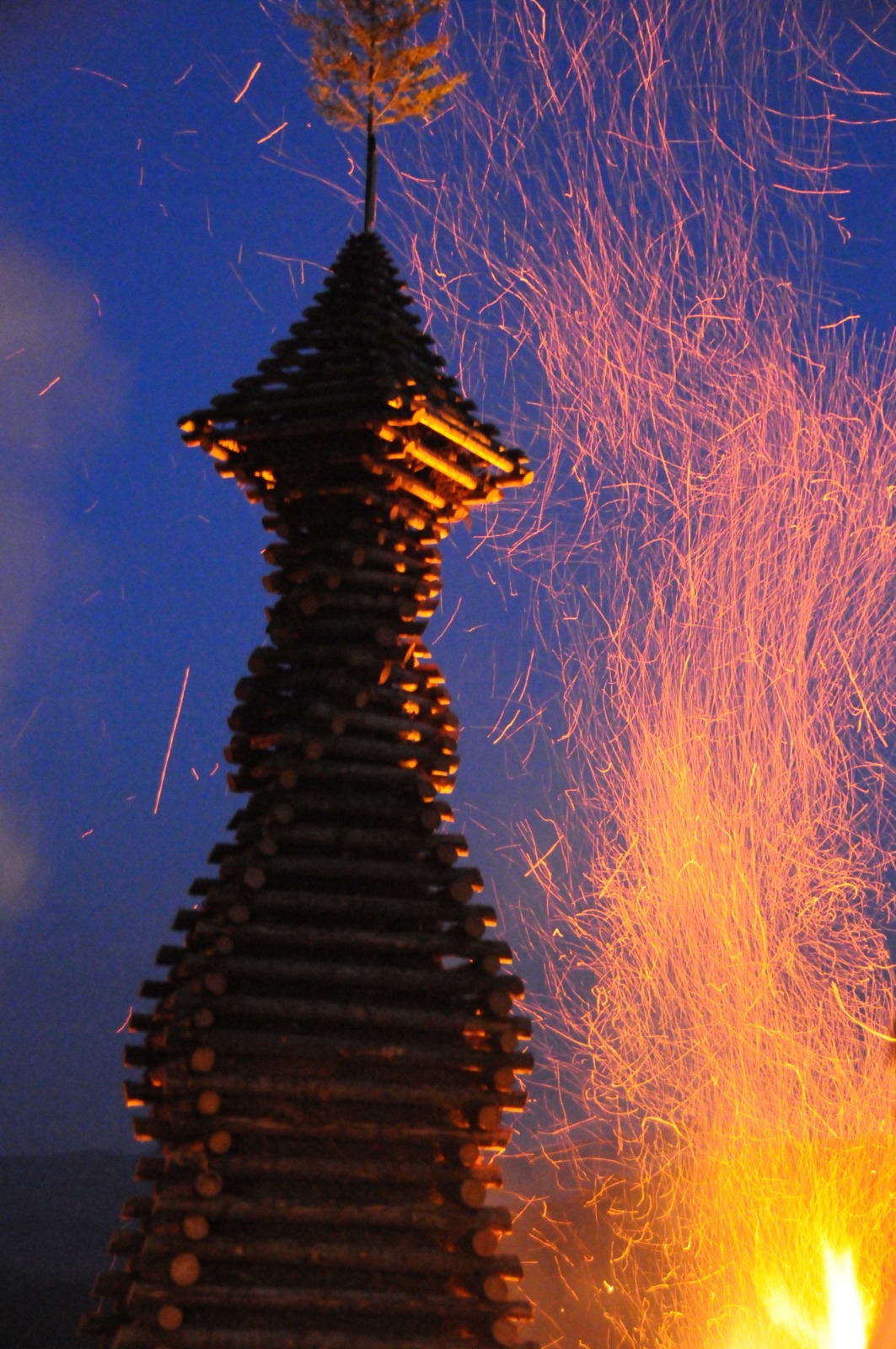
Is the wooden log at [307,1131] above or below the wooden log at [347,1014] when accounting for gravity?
below

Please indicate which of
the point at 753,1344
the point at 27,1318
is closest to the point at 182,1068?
the point at 753,1344

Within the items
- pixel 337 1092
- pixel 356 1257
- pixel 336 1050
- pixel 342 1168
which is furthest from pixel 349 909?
pixel 356 1257

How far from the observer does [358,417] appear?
11.1 meters

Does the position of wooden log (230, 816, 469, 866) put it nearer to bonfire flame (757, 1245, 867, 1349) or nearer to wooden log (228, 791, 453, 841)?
wooden log (228, 791, 453, 841)

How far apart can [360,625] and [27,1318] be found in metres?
21.0

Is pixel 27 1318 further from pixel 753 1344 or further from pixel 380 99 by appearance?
pixel 380 99

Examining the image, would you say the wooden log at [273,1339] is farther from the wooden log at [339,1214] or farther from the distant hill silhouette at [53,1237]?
the distant hill silhouette at [53,1237]

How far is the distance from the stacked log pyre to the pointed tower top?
0.02 metres

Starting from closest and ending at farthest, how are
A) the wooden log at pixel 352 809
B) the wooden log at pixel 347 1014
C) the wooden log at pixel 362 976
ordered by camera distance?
the wooden log at pixel 347 1014, the wooden log at pixel 362 976, the wooden log at pixel 352 809

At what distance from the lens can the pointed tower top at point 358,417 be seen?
11.3 metres

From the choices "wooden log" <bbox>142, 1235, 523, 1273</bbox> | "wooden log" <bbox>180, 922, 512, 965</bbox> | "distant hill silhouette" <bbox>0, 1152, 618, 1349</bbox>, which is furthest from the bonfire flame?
"wooden log" <bbox>180, 922, 512, 965</bbox>

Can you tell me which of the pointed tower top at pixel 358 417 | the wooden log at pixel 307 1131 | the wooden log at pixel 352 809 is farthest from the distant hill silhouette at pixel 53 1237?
the pointed tower top at pixel 358 417

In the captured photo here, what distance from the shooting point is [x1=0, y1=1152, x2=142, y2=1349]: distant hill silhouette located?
86.6 feet

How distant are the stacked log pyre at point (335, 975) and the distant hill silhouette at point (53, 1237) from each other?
18.3 meters
